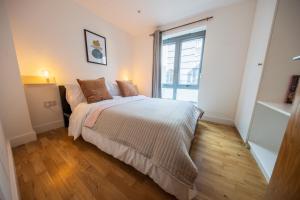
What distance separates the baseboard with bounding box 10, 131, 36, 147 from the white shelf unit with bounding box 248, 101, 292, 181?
3.17 metres

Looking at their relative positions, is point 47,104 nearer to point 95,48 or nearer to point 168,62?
point 95,48

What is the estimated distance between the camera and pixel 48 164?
1.24 metres

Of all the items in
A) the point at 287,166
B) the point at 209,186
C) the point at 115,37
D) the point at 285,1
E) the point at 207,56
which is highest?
the point at 115,37

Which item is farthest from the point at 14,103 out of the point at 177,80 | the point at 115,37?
the point at 177,80

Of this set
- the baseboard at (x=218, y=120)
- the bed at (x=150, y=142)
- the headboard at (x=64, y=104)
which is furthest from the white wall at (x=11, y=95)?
the baseboard at (x=218, y=120)

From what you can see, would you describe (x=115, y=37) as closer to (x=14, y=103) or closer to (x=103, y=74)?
(x=103, y=74)

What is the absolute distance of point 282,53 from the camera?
4.20 feet

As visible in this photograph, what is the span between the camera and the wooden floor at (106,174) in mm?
954

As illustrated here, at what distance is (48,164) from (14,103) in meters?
1.05

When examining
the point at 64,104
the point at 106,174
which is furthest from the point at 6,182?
the point at 64,104

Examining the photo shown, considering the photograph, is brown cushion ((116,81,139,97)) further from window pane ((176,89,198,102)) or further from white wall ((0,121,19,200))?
white wall ((0,121,19,200))

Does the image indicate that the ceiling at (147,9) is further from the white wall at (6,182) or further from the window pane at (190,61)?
the white wall at (6,182)

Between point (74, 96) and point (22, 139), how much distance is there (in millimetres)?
900

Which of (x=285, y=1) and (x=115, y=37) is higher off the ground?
(x=115, y=37)
